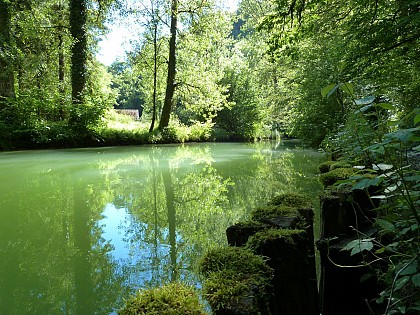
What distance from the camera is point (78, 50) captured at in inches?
661

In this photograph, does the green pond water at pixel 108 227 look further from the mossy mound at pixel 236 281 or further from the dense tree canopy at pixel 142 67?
the dense tree canopy at pixel 142 67

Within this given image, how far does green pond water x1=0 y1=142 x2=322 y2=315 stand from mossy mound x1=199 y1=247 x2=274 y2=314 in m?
1.03

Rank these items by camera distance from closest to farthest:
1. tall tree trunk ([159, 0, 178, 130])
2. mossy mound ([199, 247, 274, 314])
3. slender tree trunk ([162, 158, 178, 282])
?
mossy mound ([199, 247, 274, 314]) → slender tree trunk ([162, 158, 178, 282]) → tall tree trunk ([159, 0, 178, 130])

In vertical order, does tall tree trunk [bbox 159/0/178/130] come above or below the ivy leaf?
above

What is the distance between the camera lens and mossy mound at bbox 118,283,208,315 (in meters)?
1.10

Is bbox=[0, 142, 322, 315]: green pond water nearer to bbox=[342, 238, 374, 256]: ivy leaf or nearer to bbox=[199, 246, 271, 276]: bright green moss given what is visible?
bbox=[199, 246, 271, 276]: bright green moss

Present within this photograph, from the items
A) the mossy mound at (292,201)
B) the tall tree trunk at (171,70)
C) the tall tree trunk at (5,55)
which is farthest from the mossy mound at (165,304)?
the tall tree trunk at (171,70)

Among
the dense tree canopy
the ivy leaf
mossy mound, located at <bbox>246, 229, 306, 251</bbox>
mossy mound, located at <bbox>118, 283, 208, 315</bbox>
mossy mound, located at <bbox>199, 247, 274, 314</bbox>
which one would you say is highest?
the dense tree canopy

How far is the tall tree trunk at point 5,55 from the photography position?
1450 cm

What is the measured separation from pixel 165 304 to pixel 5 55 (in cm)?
1626

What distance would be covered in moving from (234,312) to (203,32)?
20.3 meters

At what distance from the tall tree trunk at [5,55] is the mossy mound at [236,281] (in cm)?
1560

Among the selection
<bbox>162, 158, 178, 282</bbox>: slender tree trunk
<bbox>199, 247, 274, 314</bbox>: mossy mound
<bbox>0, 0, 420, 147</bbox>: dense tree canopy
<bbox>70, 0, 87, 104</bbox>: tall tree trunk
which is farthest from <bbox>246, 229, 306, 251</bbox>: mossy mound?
<bbox>70, 0, 87, 104</bbox>: tall tree trunk

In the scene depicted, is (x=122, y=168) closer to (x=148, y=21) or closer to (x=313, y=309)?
(x=313, y=309)
